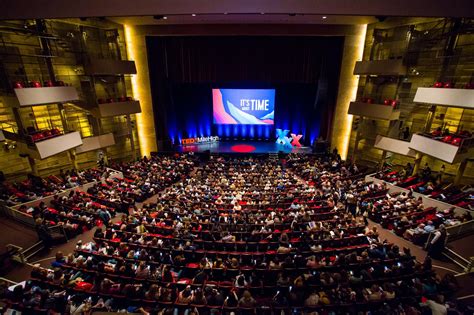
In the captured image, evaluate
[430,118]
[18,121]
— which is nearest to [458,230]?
[430,118]

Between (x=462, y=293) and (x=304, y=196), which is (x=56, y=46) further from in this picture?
(x=462, y=293)

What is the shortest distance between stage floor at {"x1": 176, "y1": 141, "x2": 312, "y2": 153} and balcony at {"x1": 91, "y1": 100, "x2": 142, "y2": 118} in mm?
5425

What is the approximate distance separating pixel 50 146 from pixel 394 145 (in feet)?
72.0

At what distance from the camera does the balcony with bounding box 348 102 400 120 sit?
55.4ft

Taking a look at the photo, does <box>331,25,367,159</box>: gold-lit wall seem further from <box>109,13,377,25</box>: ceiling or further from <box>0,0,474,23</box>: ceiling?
<box>0,0,474,23</box>: ceiling

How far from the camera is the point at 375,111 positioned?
17.8 metres

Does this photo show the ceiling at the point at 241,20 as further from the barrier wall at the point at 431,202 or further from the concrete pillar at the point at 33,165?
the barrier wall at the point at 431,202

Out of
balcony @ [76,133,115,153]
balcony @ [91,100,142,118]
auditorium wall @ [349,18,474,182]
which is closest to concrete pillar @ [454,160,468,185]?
auditorium wall @ [349,18,474,182]

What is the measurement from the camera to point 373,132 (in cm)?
1980

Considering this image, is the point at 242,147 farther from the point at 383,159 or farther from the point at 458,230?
the point at 458,230

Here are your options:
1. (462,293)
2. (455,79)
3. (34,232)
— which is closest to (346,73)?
(455,79)

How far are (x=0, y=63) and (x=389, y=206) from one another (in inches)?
862

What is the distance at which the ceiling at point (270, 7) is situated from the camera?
8.48 metres

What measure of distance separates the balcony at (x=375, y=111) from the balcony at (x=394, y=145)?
155 cm
